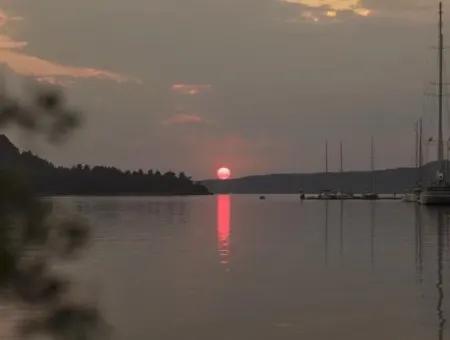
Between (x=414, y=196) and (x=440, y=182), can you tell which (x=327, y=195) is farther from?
(x=440, y=182)

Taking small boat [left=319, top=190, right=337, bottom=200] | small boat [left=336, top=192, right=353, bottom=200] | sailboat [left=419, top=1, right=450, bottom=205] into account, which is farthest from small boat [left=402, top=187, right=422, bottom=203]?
small boat [left=336, top=192, right=353, bottom=200]

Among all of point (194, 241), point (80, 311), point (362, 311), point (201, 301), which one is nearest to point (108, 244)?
point (194, 241)

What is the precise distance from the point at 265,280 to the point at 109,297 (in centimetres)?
436

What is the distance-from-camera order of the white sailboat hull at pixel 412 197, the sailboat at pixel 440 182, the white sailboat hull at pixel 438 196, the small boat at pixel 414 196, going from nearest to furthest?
the sailboat at pixel 440 182
the white sailboat hull at pixel 438 196
the small boat at pixel 414 196
the white sailboat hull at pixel 412 197

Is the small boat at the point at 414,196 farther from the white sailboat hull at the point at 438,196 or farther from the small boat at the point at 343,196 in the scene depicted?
the small boat at the point at 343,196

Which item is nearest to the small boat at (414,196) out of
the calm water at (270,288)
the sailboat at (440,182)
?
the sailboat at (440,182)

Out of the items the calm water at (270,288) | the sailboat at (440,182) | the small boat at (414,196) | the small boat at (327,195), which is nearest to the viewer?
the calm water at (270,288)

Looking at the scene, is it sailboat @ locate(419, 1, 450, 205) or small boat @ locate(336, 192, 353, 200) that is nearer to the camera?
sailboat @ locate(419, 1, 450, 205)

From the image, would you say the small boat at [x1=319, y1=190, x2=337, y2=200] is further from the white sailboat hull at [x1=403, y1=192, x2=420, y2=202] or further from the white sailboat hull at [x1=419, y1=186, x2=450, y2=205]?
the white sailboat hull at [x1=419, y1=186, x2=450, y2=205]

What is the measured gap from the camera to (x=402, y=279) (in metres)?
18.8

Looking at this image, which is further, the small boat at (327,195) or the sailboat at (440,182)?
the small boat at (327,195)

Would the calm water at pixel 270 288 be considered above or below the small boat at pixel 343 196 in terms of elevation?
below

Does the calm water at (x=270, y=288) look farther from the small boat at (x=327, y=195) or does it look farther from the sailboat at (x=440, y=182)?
the small boat at (x=327, y=195)

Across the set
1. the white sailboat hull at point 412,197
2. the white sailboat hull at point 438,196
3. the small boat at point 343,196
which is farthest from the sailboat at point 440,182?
the small boat at point 343,196
